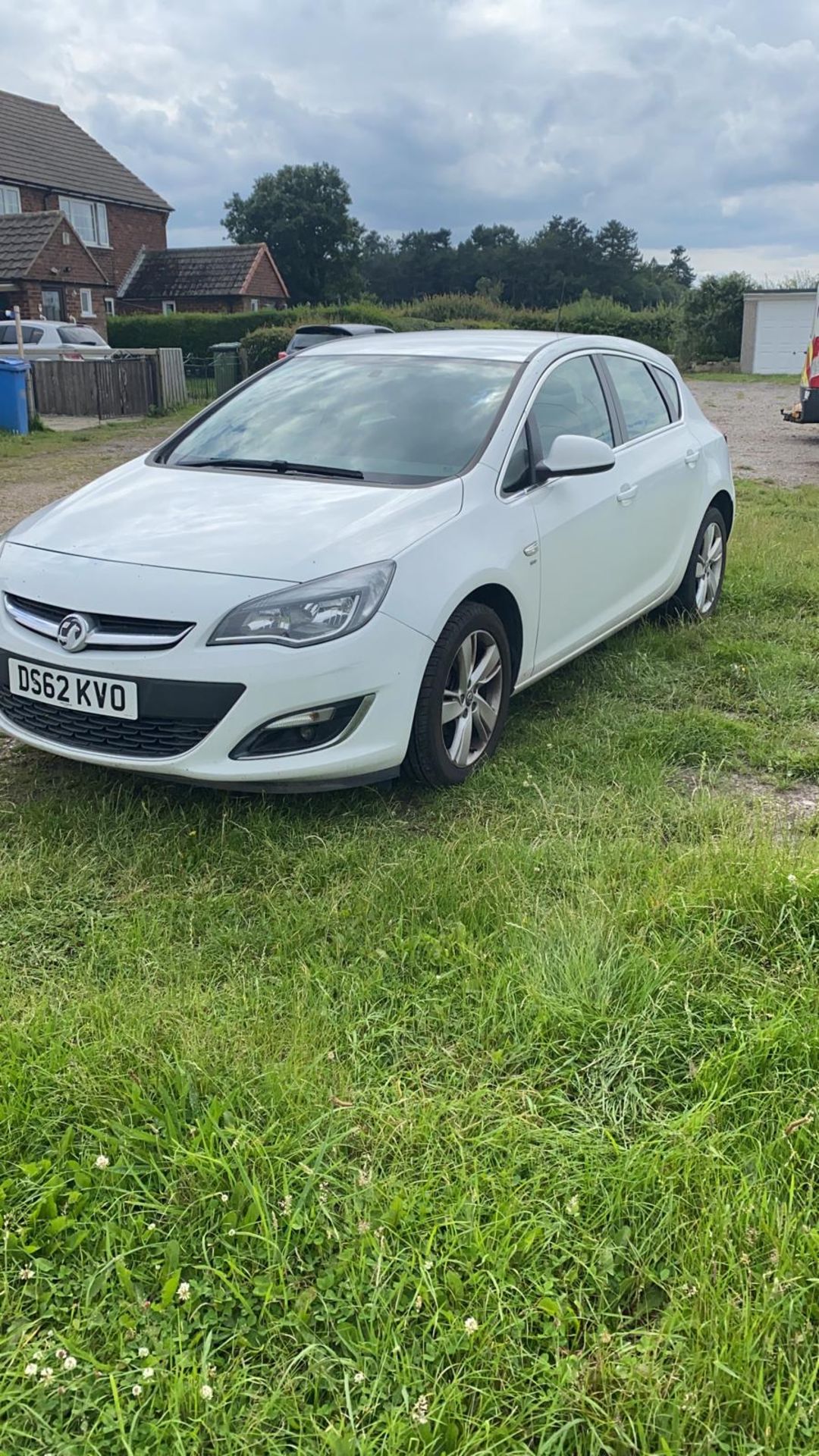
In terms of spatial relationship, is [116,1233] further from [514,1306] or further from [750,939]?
[750,939]

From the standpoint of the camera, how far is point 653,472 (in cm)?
552

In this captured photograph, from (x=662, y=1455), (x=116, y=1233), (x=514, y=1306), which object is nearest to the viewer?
(x=662, y=1455)

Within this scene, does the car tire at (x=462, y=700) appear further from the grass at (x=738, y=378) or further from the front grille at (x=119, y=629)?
the grass at (x=738, y=378)

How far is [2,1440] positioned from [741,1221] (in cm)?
127

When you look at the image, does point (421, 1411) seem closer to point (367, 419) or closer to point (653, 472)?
point (367, 419)

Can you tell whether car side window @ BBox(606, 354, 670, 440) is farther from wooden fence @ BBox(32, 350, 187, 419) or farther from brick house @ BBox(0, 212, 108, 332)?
brick house @ BBox(0, 212, 108, 332)

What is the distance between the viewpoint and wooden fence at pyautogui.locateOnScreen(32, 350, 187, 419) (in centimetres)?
2059

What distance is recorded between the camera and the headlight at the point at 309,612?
137 inches

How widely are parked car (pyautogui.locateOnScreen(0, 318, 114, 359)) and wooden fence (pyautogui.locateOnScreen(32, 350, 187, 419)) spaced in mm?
3933

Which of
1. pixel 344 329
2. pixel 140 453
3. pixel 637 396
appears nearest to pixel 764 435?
pixel 344 329

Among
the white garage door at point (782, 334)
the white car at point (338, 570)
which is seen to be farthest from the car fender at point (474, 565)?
the white garage door at point (782, 334)

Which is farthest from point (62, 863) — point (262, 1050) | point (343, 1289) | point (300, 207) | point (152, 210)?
point (300, 207)

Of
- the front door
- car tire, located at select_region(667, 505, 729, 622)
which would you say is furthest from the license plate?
the front door

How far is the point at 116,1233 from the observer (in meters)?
2.07
